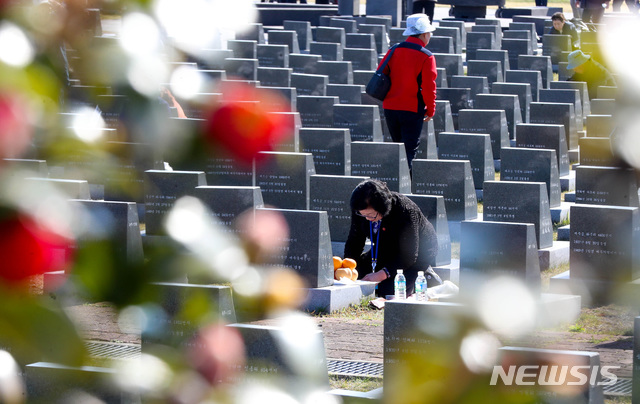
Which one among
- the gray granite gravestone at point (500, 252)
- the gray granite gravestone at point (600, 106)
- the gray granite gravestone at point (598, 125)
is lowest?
the gray granite gravestone at point (500, 252)

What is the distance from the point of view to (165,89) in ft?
3.09

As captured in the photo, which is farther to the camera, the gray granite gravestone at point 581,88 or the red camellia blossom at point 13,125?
the gray granite gravestone at point 581,88

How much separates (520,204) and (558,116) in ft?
17.1

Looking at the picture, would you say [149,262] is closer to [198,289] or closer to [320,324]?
[198,289]

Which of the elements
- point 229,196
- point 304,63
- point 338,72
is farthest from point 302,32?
point 229,196

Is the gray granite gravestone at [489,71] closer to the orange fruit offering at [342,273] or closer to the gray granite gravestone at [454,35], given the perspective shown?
the gray granite gravestone at [454,35]

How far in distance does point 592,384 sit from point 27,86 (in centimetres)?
431

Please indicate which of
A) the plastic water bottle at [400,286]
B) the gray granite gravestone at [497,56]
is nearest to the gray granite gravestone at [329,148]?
the plastic water bottle at [400,286]

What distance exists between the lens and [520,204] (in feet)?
34.8

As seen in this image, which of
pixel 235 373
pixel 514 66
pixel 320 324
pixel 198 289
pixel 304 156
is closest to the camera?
pixel 198 289

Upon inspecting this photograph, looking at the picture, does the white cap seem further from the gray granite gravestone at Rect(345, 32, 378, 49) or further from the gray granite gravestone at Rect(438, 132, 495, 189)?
the gray granite gravestone at Rect(345, 32, 378, 49)

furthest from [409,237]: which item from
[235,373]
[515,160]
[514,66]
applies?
[514,66]

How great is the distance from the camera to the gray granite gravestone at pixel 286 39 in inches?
955

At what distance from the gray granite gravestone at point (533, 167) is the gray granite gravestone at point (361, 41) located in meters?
11.2
